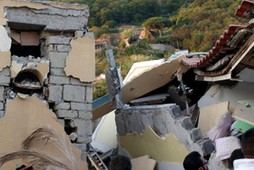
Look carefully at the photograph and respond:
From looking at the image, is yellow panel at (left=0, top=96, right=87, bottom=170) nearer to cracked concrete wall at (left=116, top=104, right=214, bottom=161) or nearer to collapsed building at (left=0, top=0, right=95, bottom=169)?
collapsed building at (left=0, top=0, right=95, bottom=169)

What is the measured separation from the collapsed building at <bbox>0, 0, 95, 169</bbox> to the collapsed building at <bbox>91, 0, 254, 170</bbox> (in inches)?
44.3

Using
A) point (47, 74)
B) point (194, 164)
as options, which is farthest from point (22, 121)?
point (194, 164)

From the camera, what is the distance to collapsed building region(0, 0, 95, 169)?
24.0 ft

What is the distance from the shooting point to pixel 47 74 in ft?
24.9

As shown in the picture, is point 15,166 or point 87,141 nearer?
point 15,166

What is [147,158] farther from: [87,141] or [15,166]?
[15,166]

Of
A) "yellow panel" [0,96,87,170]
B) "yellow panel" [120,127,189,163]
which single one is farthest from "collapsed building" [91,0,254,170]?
"yellow panel" [0,96,87,170]

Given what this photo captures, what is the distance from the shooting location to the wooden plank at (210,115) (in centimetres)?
745

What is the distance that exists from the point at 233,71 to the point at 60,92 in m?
2.58

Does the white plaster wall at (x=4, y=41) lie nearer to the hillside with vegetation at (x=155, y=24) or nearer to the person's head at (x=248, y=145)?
the person's head at (x=248, y=145)

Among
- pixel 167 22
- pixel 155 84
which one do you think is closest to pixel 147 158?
pixel 155 84

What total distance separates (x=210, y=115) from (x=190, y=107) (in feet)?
4.25

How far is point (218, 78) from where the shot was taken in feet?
24.8

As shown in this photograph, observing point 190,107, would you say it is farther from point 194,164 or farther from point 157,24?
point 157,24
